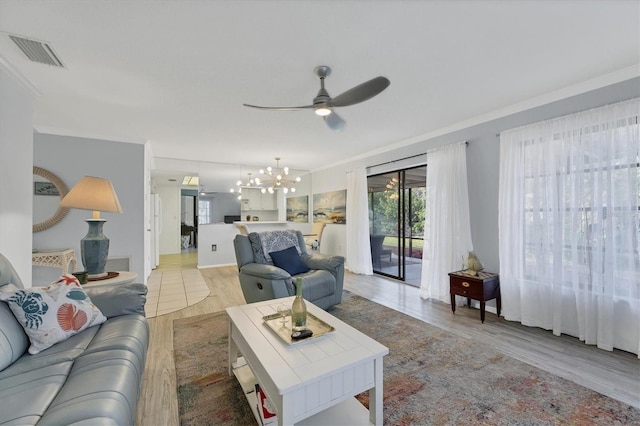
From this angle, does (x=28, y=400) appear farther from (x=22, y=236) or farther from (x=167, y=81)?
(x=167, y=81)

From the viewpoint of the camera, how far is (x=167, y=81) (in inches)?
98.9

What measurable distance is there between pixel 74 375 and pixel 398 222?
4573mm

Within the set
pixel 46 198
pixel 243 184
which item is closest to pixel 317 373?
pixel 46 198

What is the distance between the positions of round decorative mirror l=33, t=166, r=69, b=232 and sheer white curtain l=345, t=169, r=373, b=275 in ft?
15.2

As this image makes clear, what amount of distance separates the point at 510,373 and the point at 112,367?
103 inches

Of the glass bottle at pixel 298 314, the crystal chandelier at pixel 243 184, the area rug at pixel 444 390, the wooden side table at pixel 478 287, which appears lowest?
the area rug at pixel 444 390

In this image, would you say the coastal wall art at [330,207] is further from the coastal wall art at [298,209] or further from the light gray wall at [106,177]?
the light gray wall at [106,177]

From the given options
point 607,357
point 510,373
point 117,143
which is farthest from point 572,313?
point 117,143

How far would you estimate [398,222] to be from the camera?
502 cm

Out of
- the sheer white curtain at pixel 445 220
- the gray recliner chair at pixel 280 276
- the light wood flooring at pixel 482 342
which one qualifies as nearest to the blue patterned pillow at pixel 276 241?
the gray recliner chair at pixel 280 276

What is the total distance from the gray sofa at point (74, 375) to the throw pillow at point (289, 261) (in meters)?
1.69

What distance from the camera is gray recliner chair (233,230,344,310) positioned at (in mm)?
2980

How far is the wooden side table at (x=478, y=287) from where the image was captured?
3.04 m

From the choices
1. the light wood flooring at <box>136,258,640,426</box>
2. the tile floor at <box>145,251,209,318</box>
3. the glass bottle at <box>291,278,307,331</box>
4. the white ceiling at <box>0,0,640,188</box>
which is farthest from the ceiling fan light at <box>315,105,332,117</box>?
the tile floor at <box>145,251,209,318</box>
